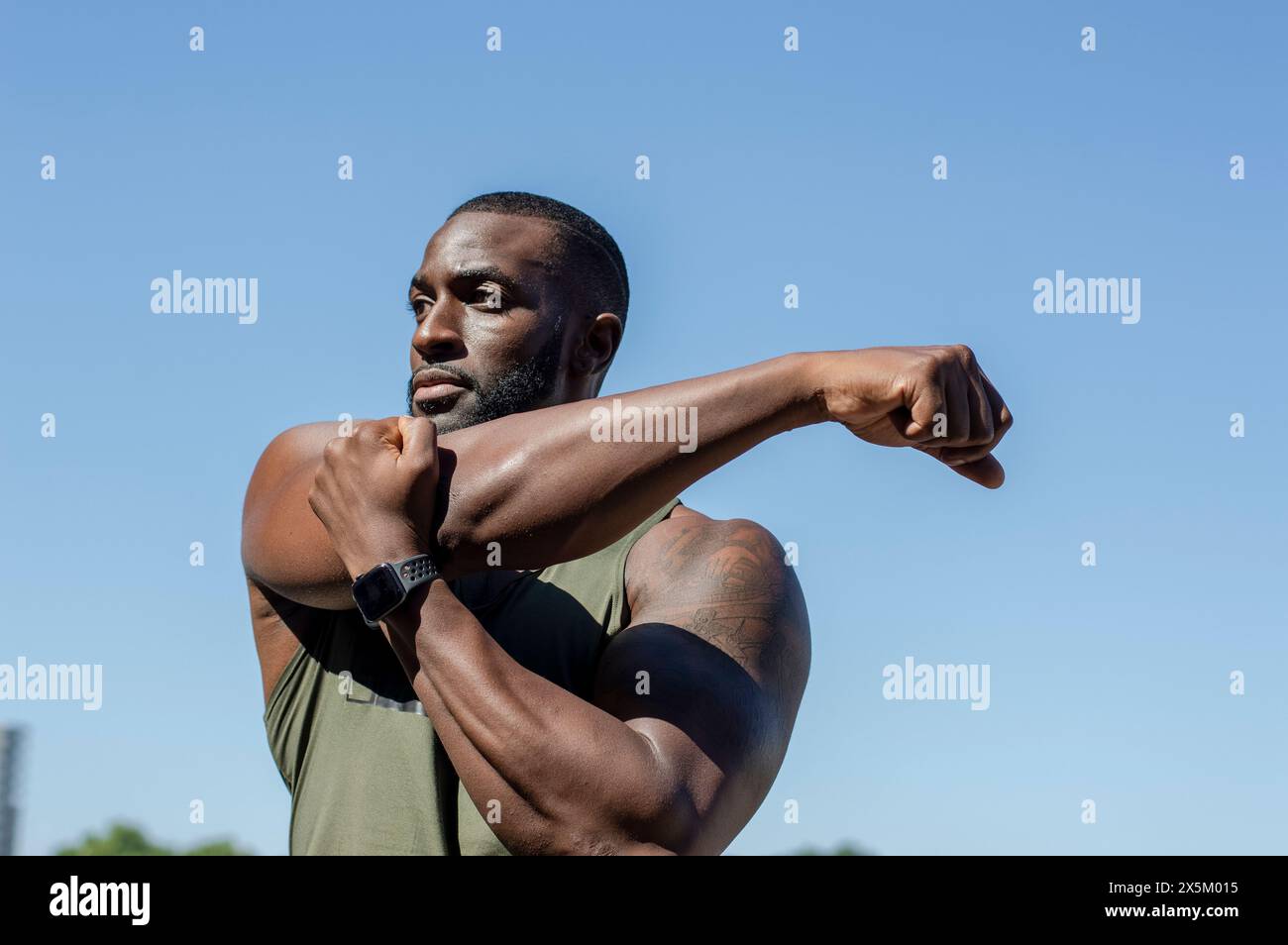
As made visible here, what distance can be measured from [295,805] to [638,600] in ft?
3.44

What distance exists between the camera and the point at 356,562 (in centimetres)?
304

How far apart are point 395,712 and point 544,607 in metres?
0.47

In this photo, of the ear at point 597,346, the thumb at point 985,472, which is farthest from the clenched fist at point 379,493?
the ear at point 597,346

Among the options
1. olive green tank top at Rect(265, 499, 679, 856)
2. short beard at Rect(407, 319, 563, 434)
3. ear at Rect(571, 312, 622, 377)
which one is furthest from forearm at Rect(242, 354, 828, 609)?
ear at Rect(571, 312, 622, 377)

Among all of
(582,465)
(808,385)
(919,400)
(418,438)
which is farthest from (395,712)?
(919,400)

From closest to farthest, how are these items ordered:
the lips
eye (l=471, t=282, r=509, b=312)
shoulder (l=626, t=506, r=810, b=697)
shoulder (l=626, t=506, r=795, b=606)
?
1. shoulder (l=626, t=506, r=810, b=697)
2. shoulder (l=626, t=506, r=795, b=606)
3. the lips
4. eye (l=471, t=282, r=509, b=312)

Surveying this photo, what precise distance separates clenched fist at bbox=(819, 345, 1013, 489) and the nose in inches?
62.5

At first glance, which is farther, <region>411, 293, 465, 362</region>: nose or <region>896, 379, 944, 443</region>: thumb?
<region>411, 293, 465, 362</region>: nose

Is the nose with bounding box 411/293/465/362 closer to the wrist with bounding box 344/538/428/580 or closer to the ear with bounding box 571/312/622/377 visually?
the ear with bounding box 571/312/622/377

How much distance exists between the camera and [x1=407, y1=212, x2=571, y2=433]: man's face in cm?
423

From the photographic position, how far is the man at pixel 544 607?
2949 millimetres
